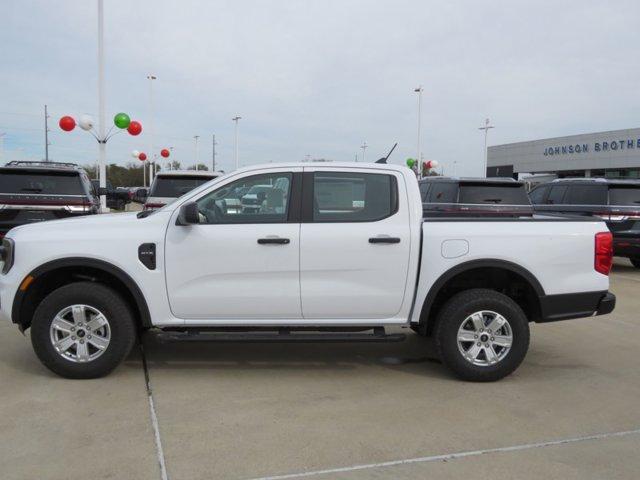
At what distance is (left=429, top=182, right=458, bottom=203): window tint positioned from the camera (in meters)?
10.7

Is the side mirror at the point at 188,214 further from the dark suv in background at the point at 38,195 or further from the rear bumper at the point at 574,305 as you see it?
the dark suv in background at the point at 38,195

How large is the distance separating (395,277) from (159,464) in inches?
90.2

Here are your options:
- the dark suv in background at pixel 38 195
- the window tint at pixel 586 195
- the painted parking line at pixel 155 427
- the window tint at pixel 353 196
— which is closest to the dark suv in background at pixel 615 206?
the window tint at pixel 586 195

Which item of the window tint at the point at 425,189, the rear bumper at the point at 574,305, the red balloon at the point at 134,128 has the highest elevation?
the red balloon at the point at 134,128

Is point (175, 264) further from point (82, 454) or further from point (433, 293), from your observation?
point (433, 293)

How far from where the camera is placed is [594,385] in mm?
4852

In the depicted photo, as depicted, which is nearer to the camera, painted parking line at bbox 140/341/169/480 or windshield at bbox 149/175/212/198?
painted parking line at bbox 140/341/169/480

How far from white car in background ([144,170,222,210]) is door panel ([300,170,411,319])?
6326 millimetres

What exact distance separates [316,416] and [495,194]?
290 inches

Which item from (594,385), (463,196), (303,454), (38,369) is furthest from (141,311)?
(463,196)

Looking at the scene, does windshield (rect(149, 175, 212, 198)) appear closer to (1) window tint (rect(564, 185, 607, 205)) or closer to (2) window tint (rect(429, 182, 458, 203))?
(2) window tint (rect(429, 182, 458, 203))

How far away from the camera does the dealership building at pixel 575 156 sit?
138 ft

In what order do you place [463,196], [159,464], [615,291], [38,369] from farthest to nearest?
[463,196] → [615,291] → [38,369] → [159,464]

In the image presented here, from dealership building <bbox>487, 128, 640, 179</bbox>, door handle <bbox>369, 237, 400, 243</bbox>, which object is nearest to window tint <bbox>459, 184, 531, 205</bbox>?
door handle <bbox>369, 237, 400, 243</bbox>
